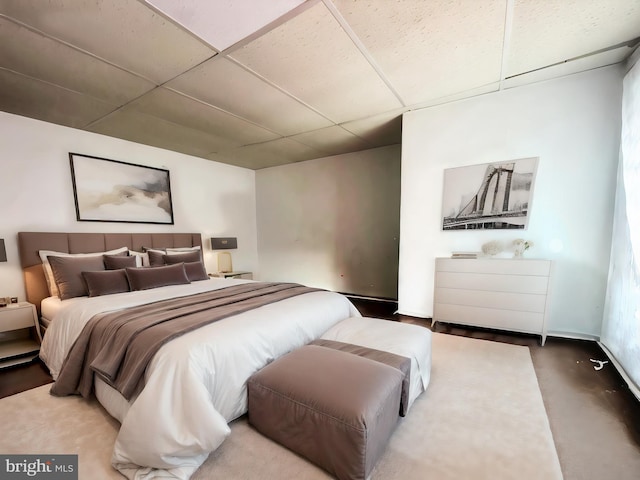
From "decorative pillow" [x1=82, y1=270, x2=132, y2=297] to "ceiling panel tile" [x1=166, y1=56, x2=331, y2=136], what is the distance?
1941 mm

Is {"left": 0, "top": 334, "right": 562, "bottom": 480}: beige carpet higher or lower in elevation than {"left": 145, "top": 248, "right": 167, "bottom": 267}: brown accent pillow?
lower

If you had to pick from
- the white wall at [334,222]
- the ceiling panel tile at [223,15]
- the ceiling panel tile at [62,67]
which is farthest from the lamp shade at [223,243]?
the ceiling panel tile at [223,15]

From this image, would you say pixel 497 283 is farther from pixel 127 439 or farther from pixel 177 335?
pixel 127 439

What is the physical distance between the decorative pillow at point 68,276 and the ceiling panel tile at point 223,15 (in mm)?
2492

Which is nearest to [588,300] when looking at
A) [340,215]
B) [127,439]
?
[340,215]

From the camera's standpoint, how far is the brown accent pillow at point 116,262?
2895 mm

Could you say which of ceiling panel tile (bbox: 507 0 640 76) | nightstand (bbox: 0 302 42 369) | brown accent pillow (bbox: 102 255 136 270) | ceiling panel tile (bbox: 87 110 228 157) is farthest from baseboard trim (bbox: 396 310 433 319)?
nightstand (bbox: 0 302 42 369)

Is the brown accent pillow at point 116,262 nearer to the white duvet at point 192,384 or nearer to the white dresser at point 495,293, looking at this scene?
the white duvet at point 192,384

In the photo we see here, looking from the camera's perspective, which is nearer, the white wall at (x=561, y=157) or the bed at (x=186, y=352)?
the bed at (x=186, y=352)

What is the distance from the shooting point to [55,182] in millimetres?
3002

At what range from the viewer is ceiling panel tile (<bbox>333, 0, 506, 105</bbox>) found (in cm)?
166

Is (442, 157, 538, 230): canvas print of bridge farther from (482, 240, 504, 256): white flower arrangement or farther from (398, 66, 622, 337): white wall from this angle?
(482, 240, 504, 256): white flower arrangement

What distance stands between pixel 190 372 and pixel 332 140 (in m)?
3.57

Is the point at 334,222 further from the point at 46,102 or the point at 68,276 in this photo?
the point at 46,102
